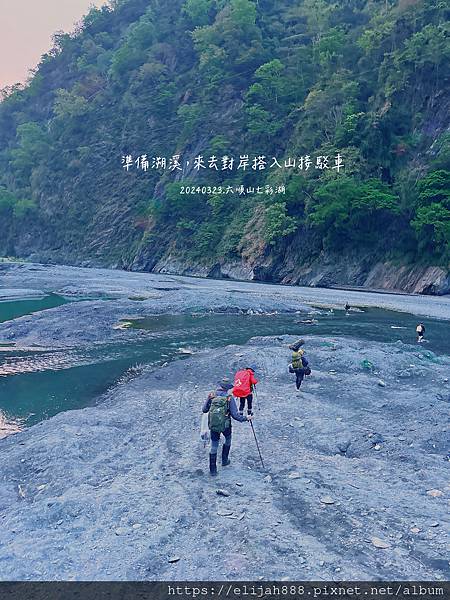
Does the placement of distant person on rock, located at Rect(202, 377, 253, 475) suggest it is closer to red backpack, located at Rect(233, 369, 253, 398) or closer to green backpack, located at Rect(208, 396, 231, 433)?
green backpack, located at Rect(208, 396, 231, 433)

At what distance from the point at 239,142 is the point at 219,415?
69662 millimetres

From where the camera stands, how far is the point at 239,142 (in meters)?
73.7

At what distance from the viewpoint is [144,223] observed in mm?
79188

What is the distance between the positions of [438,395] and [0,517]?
1257cm

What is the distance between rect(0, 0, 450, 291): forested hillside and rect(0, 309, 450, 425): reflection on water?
64.2 feet

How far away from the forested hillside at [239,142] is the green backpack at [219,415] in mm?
39326

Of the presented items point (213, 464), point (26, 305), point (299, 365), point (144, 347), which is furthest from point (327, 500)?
point (26, 305)

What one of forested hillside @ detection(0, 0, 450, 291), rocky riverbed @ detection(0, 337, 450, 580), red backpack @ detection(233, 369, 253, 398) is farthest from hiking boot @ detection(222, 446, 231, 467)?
forested hillside @ detection(0, 0, 450, 291)

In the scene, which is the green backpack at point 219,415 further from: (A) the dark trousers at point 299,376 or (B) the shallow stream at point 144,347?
(B) the shallow stream at point 144,347

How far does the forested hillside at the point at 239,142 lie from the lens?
5091 centimetres

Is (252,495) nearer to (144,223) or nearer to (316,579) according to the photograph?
(316,579)

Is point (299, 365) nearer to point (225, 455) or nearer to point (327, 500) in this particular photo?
point (225, 455)

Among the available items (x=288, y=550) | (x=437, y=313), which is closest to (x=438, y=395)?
(x=288, y=550)

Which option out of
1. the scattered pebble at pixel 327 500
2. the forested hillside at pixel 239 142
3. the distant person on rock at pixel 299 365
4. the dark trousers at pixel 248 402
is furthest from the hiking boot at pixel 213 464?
the forested hillside at pixel 239 142
